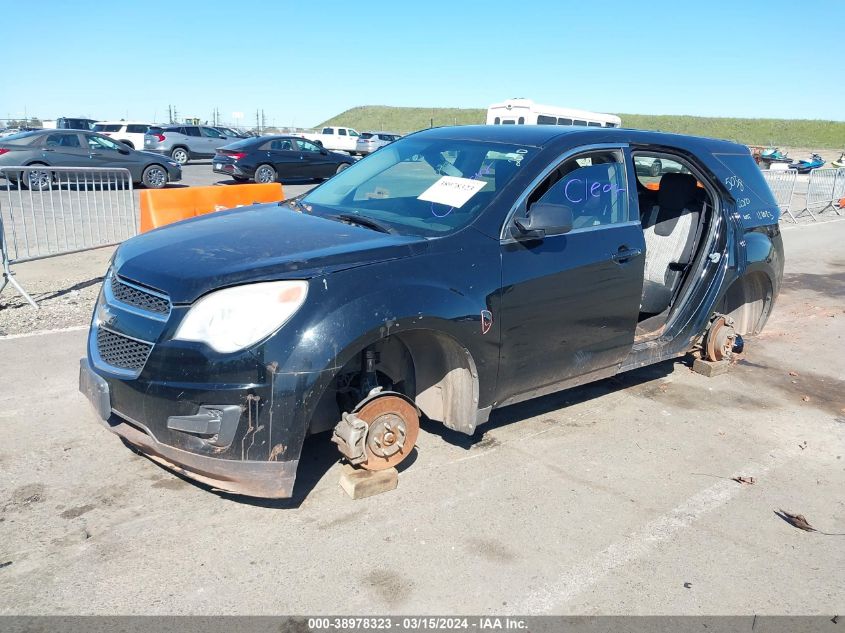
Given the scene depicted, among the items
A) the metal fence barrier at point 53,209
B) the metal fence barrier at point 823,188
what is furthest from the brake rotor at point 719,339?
the metal fence barrier at point 823,188

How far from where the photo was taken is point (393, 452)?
3.73 metres

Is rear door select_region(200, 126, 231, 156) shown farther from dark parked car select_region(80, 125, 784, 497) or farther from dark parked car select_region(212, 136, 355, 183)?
dark parked car select_region(80, 125, 784, 497)

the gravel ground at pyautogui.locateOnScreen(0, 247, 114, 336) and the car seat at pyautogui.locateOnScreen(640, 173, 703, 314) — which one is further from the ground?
the car seat at pyautogui.locateOnScreen(640, 173, 703, 314)

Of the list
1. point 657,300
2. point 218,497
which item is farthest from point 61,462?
point 657,300

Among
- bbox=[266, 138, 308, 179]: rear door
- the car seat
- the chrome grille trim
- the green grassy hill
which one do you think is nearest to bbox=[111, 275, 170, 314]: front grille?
the chrome grille trim

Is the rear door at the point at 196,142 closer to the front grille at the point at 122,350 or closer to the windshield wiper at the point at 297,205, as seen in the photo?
the windshield wiper at the point at 297,205

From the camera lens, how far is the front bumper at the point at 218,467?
10.4ft

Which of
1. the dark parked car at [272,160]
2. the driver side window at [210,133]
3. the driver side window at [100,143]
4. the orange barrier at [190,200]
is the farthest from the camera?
the driver side window at [210,133]

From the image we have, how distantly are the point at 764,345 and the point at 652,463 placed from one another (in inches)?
139

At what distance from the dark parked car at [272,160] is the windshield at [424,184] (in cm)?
1696

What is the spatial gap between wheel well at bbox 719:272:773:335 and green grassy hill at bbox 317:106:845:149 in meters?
76.3

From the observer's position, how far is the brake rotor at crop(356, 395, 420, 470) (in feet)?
11.8

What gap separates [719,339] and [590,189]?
2292mm

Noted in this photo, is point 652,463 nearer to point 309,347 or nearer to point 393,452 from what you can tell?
point 393,452
